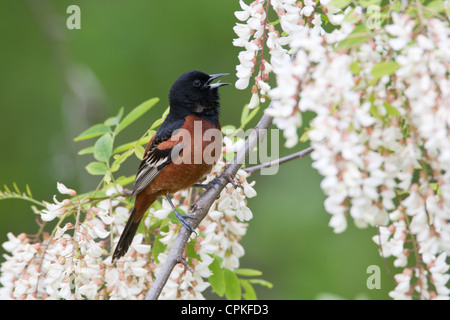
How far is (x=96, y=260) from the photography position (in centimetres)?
282

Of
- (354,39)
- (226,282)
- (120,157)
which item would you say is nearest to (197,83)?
(120,157)

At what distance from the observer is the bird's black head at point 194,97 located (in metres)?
3.77

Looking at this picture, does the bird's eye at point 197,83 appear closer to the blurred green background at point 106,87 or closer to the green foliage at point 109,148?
the green foliage at point 109,148

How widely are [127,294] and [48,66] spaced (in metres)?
5.45

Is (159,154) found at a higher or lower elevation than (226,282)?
higher

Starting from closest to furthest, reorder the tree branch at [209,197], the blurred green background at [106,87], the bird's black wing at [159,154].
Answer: the tree branch at [209,197] → the bird's black wing at [159,154] → the blurred green background at [106,87]

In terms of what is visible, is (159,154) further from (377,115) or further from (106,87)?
(106,87)

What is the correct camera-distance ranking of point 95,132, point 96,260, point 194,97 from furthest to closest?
point 194,97
point 95,132
point 96,260

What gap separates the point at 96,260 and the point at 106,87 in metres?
Result: 4.64

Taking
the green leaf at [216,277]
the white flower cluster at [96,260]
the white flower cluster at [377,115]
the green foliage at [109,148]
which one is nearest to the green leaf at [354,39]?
the white flower cluster at [377,115]
